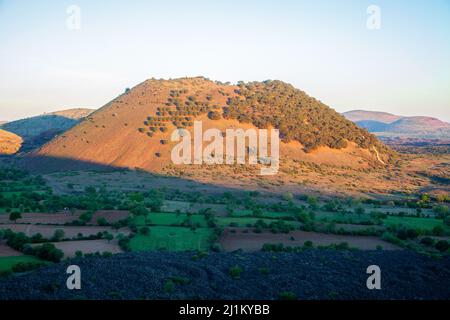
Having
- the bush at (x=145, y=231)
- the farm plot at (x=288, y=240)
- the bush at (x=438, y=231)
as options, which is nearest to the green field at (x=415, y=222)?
the bush at (x=438, y=231)

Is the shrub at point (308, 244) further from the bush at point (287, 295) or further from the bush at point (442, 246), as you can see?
the bush at point (287, 295)

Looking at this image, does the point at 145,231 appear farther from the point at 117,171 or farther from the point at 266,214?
the point at 117,171

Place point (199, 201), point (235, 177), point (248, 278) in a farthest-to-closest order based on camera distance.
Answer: point (235, 177) < point (199, 201) < point (248, 278)

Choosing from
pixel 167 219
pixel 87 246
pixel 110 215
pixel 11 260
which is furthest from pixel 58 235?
pixel 167 219

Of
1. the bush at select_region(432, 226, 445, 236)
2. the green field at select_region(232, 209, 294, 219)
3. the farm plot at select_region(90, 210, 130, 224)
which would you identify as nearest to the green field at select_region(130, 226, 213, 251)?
the farm plot at select_region(90, 210, 130, 224)

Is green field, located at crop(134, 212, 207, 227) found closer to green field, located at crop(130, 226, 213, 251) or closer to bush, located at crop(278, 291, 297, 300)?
green field, located at crop(130, 226, 213, 251)
